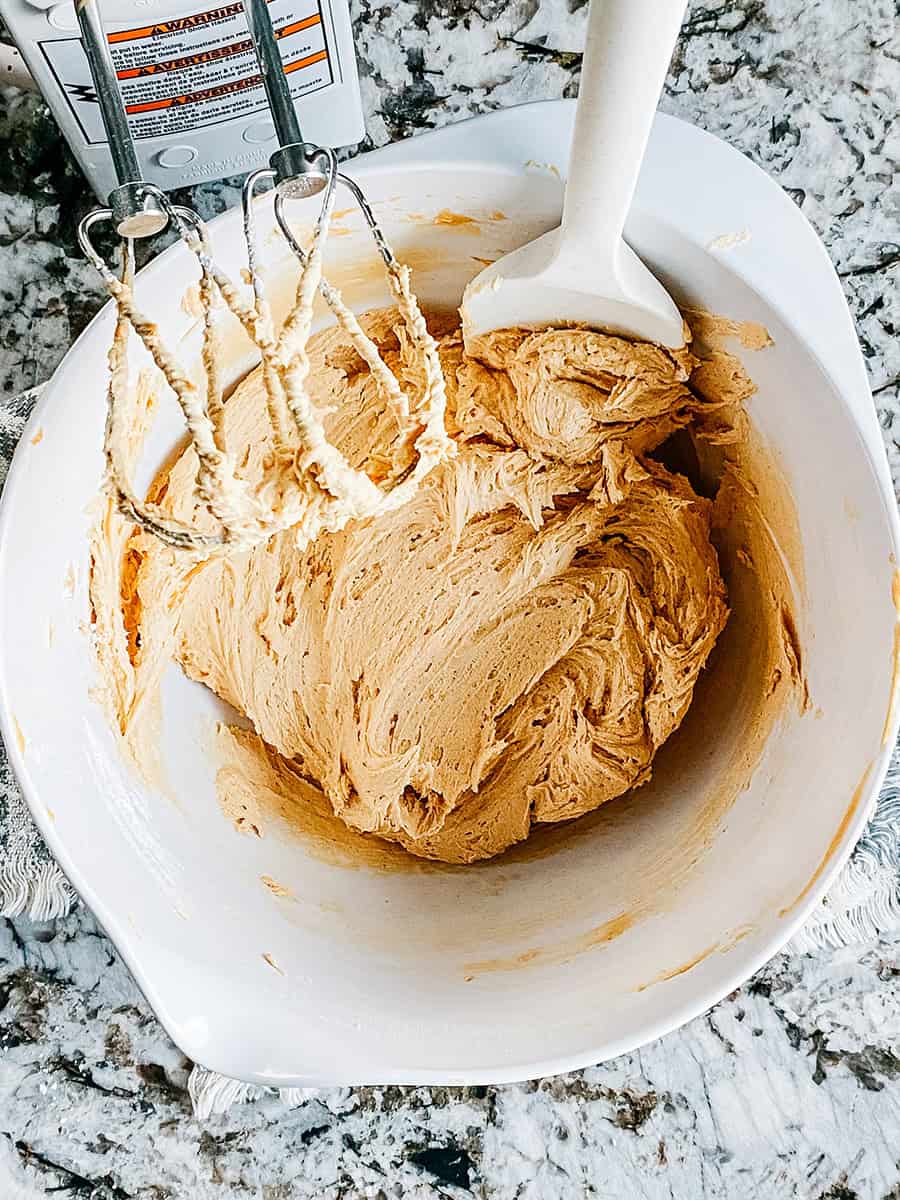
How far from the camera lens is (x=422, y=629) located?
3.09 feet

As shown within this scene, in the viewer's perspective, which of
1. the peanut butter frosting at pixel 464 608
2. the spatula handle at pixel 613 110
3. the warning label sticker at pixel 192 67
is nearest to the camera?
the spatula handle at pixel 613 110

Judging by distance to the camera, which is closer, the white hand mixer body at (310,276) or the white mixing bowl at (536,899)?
the white hand mixer body at (310,276)

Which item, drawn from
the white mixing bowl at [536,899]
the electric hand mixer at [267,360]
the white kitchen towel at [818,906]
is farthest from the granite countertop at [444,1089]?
the electric hand mixer at [267,360]

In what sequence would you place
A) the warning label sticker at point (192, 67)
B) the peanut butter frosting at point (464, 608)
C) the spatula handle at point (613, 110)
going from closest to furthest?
the spatula handle at point (613, 110) → the warning label sticker at point (192, 67) → the peanut butter frosting at point (464, 608)

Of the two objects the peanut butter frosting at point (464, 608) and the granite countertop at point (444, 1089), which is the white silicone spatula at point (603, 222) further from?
the granite countertop at point (444, 1089)

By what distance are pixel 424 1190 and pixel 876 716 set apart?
0.62 m

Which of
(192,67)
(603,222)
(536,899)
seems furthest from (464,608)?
(192,67)

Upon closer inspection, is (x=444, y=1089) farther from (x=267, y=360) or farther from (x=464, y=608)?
(x=267, y=360)

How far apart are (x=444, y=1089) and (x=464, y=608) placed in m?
0.46

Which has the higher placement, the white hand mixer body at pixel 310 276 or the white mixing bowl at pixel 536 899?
the white hand mixer body at pixel 310 276

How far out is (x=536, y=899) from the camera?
884 millimetres

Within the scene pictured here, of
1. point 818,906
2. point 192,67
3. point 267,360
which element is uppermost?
point 192,67

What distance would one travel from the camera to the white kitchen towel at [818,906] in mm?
901

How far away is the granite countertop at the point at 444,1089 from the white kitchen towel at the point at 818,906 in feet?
0.06
